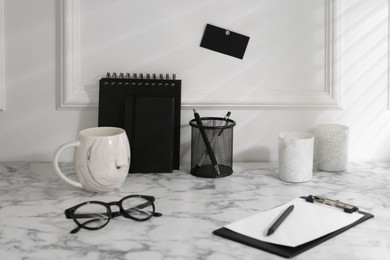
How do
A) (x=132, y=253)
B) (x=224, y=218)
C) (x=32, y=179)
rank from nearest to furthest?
(x=132, y=253), (x=224, y=218), (x=32, y=179)

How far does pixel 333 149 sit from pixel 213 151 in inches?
12.7

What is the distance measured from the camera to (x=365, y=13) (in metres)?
1.51

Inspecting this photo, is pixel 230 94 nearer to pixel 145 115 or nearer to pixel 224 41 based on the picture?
pixel 224 41

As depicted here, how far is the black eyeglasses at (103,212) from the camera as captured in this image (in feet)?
3.47

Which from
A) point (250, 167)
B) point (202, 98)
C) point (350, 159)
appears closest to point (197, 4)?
point (202, 98)

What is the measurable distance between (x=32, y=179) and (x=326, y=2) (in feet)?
3.06

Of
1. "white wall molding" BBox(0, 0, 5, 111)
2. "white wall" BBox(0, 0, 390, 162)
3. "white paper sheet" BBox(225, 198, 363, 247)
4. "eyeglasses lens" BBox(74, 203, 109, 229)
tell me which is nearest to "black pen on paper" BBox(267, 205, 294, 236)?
"white paper sheet" BBox(225, 198, 363, 247)

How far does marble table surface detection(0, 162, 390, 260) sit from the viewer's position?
95 cm

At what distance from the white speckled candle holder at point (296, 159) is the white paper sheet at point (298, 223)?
176mm

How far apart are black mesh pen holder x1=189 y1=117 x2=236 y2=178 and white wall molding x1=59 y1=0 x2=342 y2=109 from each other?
0.10 meters

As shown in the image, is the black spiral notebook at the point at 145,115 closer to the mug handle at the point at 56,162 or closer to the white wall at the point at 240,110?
the white wall at the point at 240,110

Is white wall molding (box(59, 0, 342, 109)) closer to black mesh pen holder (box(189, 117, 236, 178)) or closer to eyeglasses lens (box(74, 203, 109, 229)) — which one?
black mesh pen holder (box(189, 117, 236, 178))

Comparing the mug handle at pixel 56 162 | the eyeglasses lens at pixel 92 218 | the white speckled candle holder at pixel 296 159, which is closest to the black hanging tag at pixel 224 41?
the white speckled candle holder at pixel 296 159

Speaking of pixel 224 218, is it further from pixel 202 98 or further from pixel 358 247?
pixel 202 98
